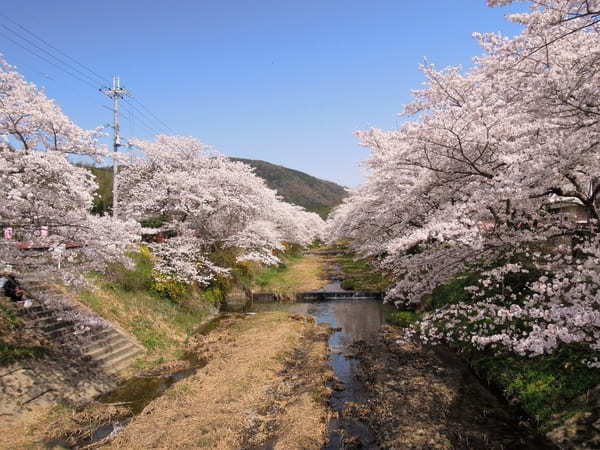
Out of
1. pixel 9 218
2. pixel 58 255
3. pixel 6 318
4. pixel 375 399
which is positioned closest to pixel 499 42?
pixel 375 399

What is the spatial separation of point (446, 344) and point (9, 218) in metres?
14.6

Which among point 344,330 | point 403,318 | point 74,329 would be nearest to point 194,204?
point 74,329

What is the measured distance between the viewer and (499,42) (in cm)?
819

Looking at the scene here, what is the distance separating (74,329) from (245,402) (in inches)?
267

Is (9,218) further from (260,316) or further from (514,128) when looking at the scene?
(260,316)

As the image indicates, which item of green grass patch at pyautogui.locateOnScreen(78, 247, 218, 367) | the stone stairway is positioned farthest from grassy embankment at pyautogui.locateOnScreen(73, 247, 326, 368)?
the stone stairway

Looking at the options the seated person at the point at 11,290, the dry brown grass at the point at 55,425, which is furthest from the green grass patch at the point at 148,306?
the dry brown grass at the point at 55,425

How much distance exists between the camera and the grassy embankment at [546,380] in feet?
28.0

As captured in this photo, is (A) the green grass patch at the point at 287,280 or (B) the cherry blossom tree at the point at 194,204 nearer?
(B) the cherry blossom tree at the point at 194,204

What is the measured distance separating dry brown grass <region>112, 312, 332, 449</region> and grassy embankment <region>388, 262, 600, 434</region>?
4.96m

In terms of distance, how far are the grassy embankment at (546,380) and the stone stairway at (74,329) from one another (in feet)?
39.5

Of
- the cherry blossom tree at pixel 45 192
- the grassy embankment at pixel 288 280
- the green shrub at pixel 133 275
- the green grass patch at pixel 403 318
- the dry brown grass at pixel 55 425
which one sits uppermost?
the cherry blossom tree at pixel 45 192

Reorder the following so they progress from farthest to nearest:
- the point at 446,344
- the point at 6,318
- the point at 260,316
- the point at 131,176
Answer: the point at 131,176 → the point at 260,316 → the point at 446,344 → the point at 6,318

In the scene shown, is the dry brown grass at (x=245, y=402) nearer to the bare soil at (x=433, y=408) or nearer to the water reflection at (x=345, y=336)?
the water reflection at (x=345, y=336)
